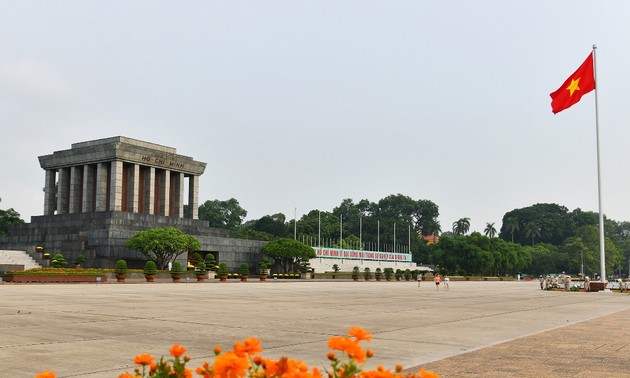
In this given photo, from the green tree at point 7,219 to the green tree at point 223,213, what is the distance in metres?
57.8

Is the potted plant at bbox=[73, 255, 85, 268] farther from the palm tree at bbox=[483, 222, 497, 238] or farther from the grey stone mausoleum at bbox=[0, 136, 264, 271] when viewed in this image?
the palm tree at bbox=[483, 222, 497, 238]

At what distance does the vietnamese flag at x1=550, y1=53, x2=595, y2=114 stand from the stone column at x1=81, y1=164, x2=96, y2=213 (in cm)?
5659

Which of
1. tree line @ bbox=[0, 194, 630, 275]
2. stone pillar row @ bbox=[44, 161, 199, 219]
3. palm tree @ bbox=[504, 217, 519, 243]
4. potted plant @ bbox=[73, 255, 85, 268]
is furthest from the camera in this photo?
palm tree @ bbox=[504, 217, 519, 243]

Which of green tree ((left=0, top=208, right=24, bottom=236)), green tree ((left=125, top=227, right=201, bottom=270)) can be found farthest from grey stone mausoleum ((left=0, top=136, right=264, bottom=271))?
green tree ((left=0, top=208, right=24, bottom=236))

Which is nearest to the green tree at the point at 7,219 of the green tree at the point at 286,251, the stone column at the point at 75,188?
the stone column at the point at 75,188

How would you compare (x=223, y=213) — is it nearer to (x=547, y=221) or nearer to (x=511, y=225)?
(x=511, y=225)

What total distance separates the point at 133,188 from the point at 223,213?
72.4 meters

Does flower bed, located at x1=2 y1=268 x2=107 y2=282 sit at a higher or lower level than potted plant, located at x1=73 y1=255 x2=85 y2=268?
lower

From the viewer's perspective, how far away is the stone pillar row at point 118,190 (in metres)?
73.9

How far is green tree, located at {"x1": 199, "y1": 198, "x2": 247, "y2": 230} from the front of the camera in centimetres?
14212

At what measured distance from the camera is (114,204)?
236 feet

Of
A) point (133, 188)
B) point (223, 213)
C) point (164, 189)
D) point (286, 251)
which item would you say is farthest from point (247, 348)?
point (223, 213)

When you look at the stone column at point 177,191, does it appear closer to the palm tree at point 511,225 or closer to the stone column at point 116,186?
the stone column at point 116,186

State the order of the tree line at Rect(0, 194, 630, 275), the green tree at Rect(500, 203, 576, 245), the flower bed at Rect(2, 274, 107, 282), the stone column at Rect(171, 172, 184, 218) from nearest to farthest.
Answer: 1. the flower bed at Rect(2, 274, 107, 282)
2. the stone column at Rect(171, 172, 184, 218)
3. the tree line at Rect(0, 194, 630, 275)
4. the green tree at Rect(500, 203, 576, 245)
